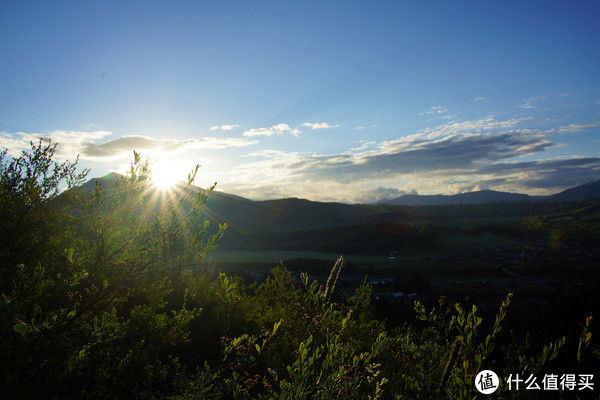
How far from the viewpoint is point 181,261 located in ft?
11.8

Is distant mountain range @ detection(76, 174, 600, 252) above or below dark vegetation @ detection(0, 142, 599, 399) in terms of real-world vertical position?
below

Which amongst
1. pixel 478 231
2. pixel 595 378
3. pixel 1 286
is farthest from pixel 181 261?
pixel 478 231

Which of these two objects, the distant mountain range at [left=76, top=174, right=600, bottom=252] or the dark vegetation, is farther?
the distant mountain range at [left=76, top=174, right=600, bottom=252]

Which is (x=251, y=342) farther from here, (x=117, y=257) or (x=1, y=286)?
(x=1, y=286)

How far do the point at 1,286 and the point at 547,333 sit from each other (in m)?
8.84

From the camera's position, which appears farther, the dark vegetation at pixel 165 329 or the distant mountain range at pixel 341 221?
the distant mountain range at pixel 341 221

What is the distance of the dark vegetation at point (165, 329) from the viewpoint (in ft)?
6.93

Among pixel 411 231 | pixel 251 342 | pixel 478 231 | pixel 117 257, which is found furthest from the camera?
pixel 478 231

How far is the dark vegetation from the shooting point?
211 centimetres

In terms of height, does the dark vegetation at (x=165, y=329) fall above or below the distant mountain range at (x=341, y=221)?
above

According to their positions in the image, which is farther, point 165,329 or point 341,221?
point 341,221

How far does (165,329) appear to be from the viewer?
377 cm

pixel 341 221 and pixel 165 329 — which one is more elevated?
pixel 165 329

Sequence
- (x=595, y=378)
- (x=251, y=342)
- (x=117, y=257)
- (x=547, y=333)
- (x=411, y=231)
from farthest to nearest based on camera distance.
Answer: (x=411, y=231), (x=547, y=333), (x=595, y=378), (x=117, y=257), (x=251, y=342)
